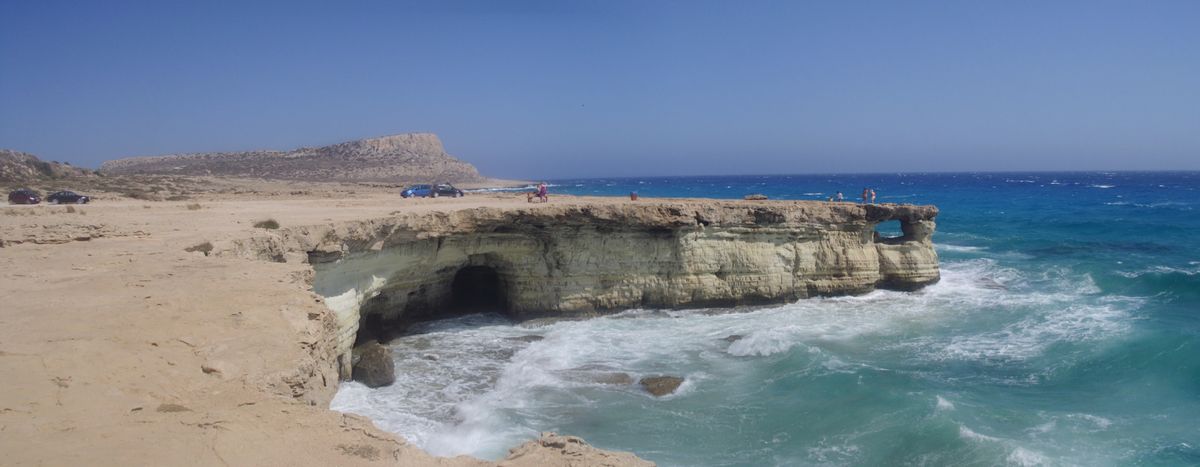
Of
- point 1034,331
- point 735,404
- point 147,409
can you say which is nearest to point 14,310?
point 147,409

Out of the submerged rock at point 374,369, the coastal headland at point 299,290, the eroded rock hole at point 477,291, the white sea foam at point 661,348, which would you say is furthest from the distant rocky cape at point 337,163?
the submerged rock at point 374,369

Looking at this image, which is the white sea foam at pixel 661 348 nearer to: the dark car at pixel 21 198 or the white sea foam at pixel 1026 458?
the white sea foam at pixel 1026 458

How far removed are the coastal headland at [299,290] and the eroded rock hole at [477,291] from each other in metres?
0.07

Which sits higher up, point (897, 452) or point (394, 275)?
point (394, 275)

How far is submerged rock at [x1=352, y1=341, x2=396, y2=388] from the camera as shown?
13594 millimetres

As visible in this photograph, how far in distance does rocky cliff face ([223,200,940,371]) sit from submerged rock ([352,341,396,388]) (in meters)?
2.55

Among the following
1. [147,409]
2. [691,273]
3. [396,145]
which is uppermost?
[396,145]

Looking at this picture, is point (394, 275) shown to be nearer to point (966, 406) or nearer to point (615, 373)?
point (615, 373)

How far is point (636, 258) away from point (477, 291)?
17.7 feet

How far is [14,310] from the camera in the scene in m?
7.21

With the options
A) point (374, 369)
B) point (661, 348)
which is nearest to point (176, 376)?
point (374, 369)

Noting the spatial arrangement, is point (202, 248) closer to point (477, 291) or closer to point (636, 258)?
point (477, 291)

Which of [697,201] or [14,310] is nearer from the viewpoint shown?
[14,310]

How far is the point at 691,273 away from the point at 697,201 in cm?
230
